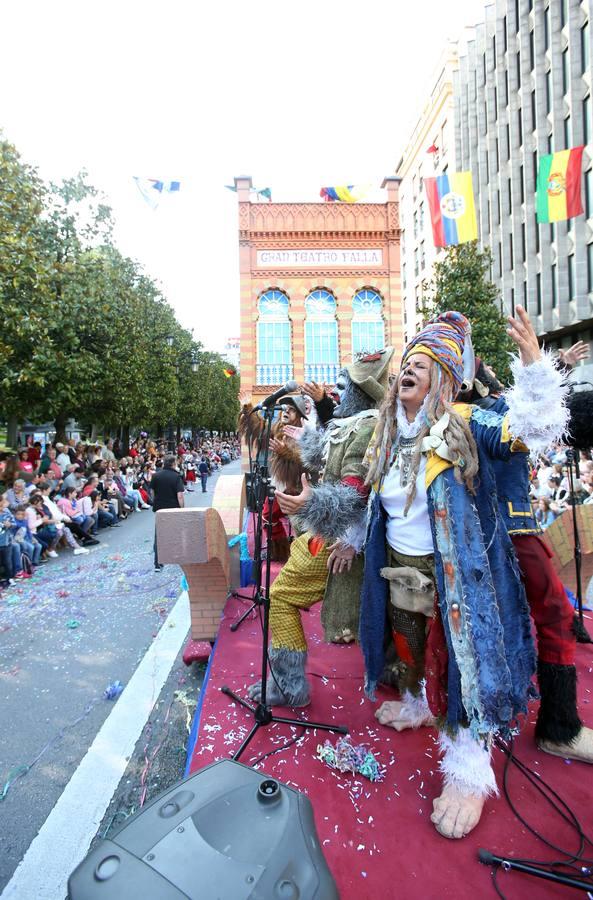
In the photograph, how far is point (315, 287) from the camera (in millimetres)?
20969

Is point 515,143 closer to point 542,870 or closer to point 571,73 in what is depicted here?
point 571,73

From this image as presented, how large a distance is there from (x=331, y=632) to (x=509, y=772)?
1022mm

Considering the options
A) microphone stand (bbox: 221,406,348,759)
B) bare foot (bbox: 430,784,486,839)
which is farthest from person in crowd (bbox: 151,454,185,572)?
bare foot (bbox: 430,784,486,839)

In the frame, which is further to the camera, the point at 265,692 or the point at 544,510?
the point at 544,510

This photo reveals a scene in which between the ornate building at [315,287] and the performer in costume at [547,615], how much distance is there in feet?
60.5

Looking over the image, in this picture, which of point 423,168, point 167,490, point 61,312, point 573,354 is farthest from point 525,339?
point 423,168

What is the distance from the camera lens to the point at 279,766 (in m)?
2.33

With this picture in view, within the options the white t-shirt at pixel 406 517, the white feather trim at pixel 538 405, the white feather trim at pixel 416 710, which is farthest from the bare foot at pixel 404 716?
the white feather trim at pixel 538 405

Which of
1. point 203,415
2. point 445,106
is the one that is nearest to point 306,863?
point 203,415

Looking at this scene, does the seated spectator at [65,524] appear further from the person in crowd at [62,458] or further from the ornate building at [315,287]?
the ornate building at [315,287]

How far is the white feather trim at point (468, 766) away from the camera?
199 cm

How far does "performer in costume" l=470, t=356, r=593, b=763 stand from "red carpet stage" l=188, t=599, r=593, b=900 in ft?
0.41

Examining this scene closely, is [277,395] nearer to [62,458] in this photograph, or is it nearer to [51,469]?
[51,469]

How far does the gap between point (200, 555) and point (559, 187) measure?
1393cm
